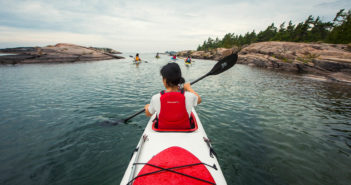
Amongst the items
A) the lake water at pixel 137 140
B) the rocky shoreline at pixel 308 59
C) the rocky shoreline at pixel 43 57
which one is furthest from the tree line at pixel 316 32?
the rocky shoreline at pixel 43 57

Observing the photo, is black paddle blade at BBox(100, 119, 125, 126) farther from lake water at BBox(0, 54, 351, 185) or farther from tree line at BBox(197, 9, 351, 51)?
tree line at BBox(197, 9, 351, 51)

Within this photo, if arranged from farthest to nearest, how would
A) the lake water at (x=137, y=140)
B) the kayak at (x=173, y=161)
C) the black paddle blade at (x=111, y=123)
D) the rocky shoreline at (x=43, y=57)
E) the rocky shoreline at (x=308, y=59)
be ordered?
the rocky shoreline at (x=43, y=57) < the rocky shoreline at (x=308, y=59) < the black paddle blade at (x=111, y=123) < the lake water at (x=137, y=140) < the kayak at (x=173, y=161)

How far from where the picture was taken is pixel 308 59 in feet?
92.1

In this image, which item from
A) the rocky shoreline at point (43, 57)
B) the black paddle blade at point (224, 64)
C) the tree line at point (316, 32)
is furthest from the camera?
the tree line at point (316, 32)

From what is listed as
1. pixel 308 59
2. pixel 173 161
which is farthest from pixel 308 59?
pixel 173 161

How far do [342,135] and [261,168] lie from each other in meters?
4.66

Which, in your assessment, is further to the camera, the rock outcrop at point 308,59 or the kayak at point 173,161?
the rock outcrop at point 308,59

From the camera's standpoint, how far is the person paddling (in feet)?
7.80

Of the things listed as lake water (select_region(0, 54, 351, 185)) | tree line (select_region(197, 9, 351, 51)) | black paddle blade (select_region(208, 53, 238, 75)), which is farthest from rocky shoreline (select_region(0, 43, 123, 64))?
tree line (select_region(197, 9, 351, 51))

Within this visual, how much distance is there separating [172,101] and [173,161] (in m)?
0.97

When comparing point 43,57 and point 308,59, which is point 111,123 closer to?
point 43,57

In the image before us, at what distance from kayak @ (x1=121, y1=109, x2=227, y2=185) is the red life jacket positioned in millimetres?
158

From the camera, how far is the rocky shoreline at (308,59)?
21.4 metres

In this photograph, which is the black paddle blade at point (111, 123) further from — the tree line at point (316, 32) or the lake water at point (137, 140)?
the tree line at point (316, 32)
